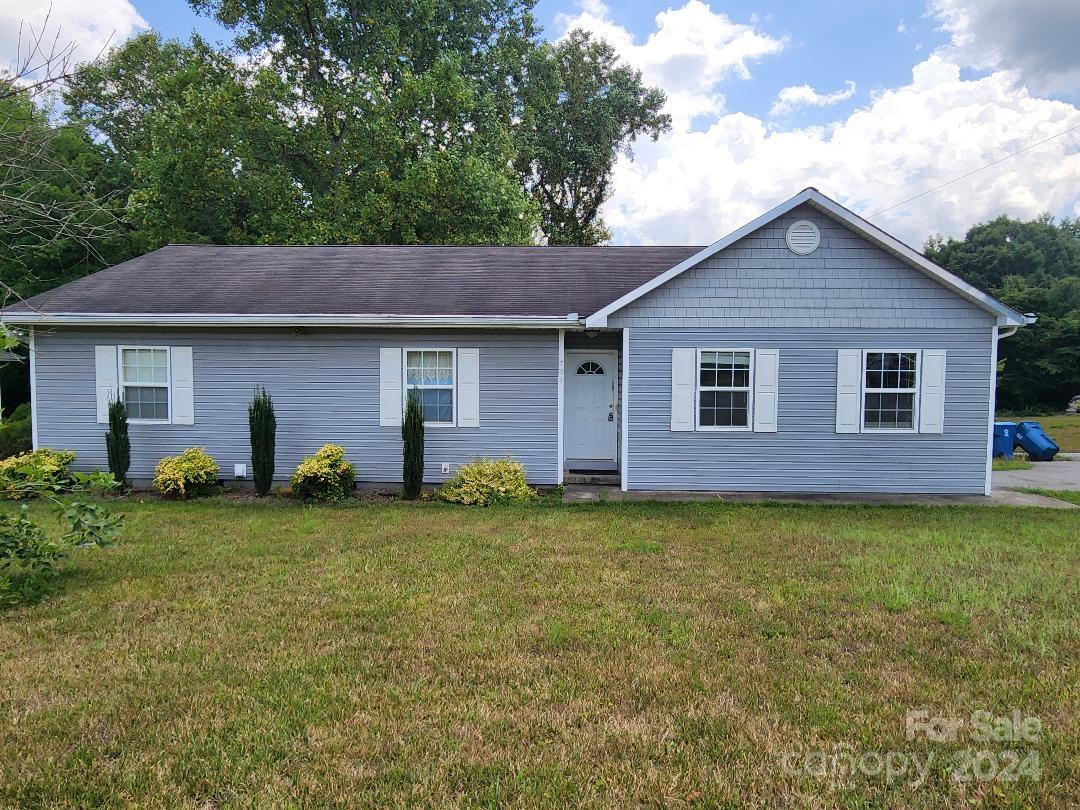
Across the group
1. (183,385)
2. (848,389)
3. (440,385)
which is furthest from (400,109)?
(848,389)

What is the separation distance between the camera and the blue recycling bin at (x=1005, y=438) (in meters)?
14.5

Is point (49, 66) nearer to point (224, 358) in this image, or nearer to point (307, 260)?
point (224, 358)

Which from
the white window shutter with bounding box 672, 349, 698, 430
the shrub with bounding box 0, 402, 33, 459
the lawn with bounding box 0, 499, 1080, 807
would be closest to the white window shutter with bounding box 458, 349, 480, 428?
the white window shutter with bounding box 672, 349, 698, 430

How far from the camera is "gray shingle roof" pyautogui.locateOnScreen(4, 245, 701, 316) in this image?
33.0 ft

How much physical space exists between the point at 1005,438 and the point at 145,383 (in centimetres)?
1833

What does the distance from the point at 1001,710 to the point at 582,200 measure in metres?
28.1

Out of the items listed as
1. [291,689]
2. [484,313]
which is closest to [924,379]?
[484,313]

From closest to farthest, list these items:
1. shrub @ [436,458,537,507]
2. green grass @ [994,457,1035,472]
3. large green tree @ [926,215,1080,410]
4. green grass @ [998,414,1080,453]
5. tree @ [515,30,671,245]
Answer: shrub @ [436,458,537,507] < green grass @ [994,457,1035,472] < green grass @ [998,414,1080,453] < tree @ [515,30,671,245] < large green tree @ [926,215,1080,410]

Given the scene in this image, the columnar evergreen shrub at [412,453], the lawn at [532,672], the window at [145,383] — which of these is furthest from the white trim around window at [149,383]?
the lawn at [532,672]

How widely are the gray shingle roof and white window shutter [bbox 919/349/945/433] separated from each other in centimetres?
478

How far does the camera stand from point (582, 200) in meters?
29.0

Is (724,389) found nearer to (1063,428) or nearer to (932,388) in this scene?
(932,388)

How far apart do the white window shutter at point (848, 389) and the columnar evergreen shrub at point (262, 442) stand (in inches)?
350

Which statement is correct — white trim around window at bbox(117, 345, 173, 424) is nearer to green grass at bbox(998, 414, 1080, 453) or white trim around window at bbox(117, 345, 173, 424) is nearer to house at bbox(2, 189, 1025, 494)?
house at bbox(2, 189, 1025, 494)
